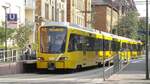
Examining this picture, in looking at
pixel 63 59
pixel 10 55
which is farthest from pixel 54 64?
pixel 10 55

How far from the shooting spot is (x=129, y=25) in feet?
370

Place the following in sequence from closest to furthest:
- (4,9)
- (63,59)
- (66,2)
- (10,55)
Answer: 1. (63,59)
2. (10,55)
3. (4,9)
4. (66,2)

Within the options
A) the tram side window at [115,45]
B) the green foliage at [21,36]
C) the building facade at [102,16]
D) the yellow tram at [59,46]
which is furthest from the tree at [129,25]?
the yellow tram at [59,46]

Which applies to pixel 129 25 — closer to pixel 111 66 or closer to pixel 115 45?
pixel 115 45

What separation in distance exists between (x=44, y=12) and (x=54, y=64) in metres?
35.3

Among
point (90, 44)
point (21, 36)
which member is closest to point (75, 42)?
point (90, 44)

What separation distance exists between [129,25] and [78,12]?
2399cm

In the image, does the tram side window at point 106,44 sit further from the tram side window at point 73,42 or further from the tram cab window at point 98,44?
the tram side window at point 73,42

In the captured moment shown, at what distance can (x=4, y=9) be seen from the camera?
5128 centimetres

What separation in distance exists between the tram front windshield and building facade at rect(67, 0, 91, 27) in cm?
4865

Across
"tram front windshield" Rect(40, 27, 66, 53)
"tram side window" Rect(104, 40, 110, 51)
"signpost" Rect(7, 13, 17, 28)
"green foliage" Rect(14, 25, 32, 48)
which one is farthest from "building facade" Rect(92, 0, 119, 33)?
"signpost" Rect(7, 13, 17, 28)

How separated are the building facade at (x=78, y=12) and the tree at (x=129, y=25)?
9582 millimetres

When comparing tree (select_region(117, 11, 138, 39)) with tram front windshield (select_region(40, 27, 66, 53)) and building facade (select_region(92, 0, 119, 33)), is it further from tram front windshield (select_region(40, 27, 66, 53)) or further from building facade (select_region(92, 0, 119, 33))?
tram front windshield (select_region(40, 27, 66, 53))

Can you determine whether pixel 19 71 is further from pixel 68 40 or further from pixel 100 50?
pixel 100 50
